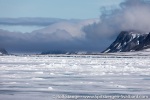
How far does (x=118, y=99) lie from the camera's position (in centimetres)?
1617

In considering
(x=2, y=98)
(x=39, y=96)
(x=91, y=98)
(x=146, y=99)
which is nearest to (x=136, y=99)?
(x=146, y=99)

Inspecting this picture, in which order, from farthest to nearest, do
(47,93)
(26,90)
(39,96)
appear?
(26,90), (47,93), (39,96)

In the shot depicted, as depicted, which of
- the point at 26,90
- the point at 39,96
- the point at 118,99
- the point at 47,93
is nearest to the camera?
the point at 118,99

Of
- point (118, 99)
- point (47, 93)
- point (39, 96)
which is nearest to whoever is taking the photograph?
point (118, 99)

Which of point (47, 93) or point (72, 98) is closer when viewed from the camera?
point (72, 98)

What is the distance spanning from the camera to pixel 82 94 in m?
18.2

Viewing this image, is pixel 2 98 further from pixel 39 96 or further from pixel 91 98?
pixel 91 98

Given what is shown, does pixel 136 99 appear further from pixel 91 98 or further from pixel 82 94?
pixel 82 94

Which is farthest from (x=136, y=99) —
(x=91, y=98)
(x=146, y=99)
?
(x=91, y=98)

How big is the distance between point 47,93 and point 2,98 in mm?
2669

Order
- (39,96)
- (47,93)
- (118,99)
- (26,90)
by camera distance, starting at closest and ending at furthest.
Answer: (118,99), (39,96), (47,93), (26,90)

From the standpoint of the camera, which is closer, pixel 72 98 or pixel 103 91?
pixel 72 98

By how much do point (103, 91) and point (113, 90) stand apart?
26.3 inches

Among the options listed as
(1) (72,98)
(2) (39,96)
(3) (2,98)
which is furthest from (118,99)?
(3) (2,98)
